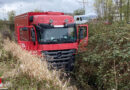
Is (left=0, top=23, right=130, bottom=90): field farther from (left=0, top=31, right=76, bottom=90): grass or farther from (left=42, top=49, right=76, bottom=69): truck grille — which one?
(left=42, top=49, right=76, bottom=69): truck grille

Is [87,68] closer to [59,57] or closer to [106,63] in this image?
[106,63]

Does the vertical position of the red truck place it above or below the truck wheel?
above

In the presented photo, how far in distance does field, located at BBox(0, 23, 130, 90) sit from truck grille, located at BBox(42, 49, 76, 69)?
0.44 meters

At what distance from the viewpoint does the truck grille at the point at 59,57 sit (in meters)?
7.94

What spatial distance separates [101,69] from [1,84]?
152 inches

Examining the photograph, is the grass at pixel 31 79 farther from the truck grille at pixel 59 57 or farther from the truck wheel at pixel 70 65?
the truck wheel at pixel 70 65

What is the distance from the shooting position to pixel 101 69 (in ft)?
21.9

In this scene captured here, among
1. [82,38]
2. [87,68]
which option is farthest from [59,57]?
[82,38]

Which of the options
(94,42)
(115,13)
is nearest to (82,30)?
(94,42)

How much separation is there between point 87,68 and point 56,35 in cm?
211

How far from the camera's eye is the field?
15.3ft

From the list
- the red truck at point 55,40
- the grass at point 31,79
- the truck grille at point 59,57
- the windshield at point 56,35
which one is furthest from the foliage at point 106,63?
the grass at point 31,79

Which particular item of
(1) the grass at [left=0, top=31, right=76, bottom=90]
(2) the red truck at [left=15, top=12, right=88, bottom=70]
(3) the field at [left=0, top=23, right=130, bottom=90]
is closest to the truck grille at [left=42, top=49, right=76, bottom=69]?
(2) the red truck at [left=15, top=12, right=88, bottom=70]

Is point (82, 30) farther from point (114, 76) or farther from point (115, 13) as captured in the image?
point (115, 13)
